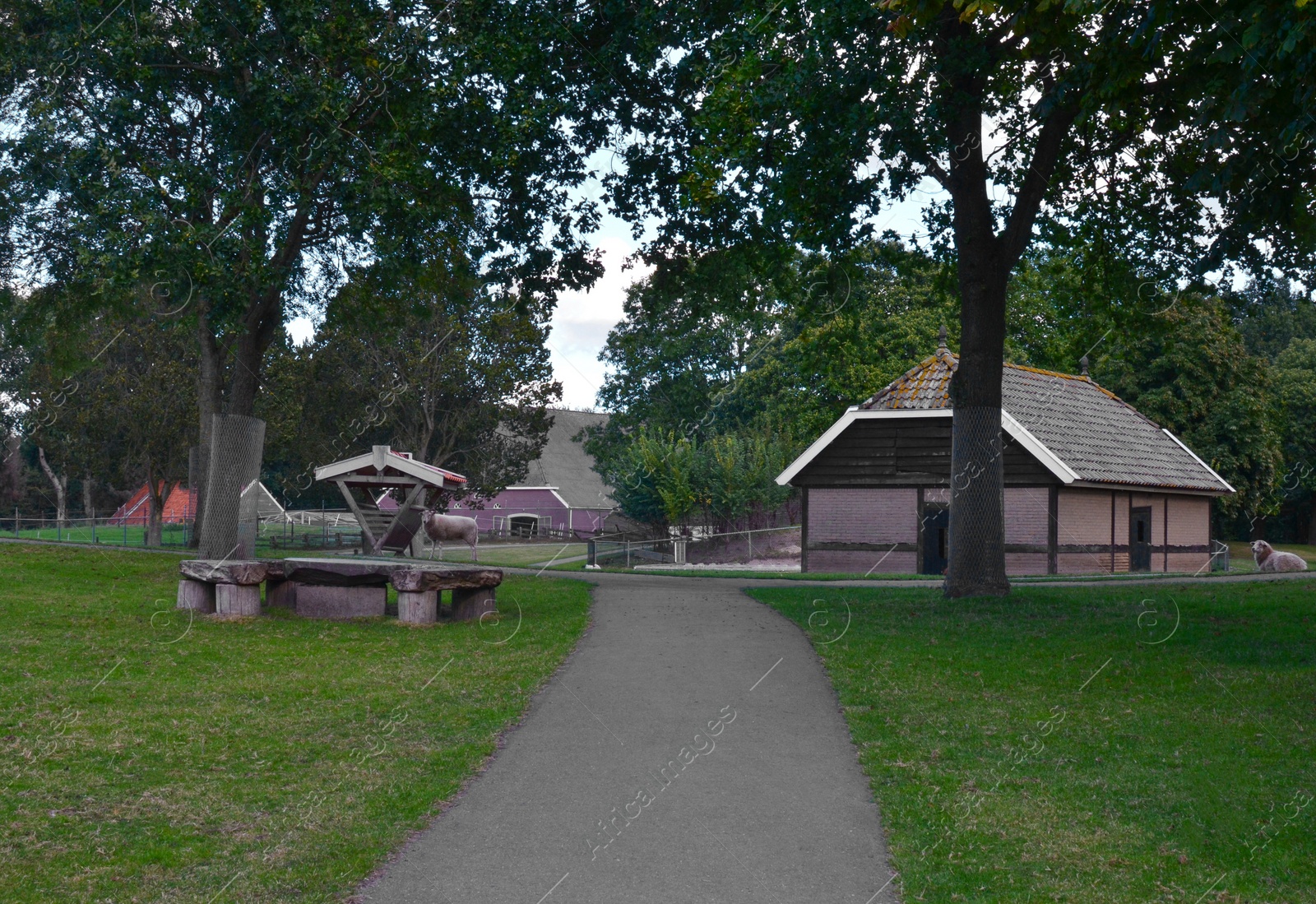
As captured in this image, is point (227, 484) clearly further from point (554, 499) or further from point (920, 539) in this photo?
point (554, 499)

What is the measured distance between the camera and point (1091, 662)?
12.3m

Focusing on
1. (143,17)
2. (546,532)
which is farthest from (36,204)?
(546,532)

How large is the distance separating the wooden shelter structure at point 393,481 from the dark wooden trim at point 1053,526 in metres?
14.8

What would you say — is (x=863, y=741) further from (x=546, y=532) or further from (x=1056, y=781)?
(x=546, y=532)

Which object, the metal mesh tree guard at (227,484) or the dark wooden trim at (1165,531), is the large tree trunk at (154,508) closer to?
the metal mesh tree guard at (227,484)

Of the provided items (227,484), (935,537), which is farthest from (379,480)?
(935,537)

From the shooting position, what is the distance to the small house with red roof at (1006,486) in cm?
3009

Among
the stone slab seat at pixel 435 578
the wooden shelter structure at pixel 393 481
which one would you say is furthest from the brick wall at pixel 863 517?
the stone slab seat at pixel 435 578

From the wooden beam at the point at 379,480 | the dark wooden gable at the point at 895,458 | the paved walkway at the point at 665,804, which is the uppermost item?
the dark wooden gable at the point at 895,458

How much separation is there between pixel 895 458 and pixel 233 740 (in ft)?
80.7

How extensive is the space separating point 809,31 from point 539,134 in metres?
5.71

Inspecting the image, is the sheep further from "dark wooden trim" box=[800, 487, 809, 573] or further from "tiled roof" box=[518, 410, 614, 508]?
"tiled roof" box=[518, 410, 614, 508]

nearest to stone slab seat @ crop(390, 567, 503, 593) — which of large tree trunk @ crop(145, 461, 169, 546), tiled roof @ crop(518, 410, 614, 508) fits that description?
large tree trunk @ crop(145, 461, 169, 546)

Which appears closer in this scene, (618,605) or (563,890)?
(563,890)
